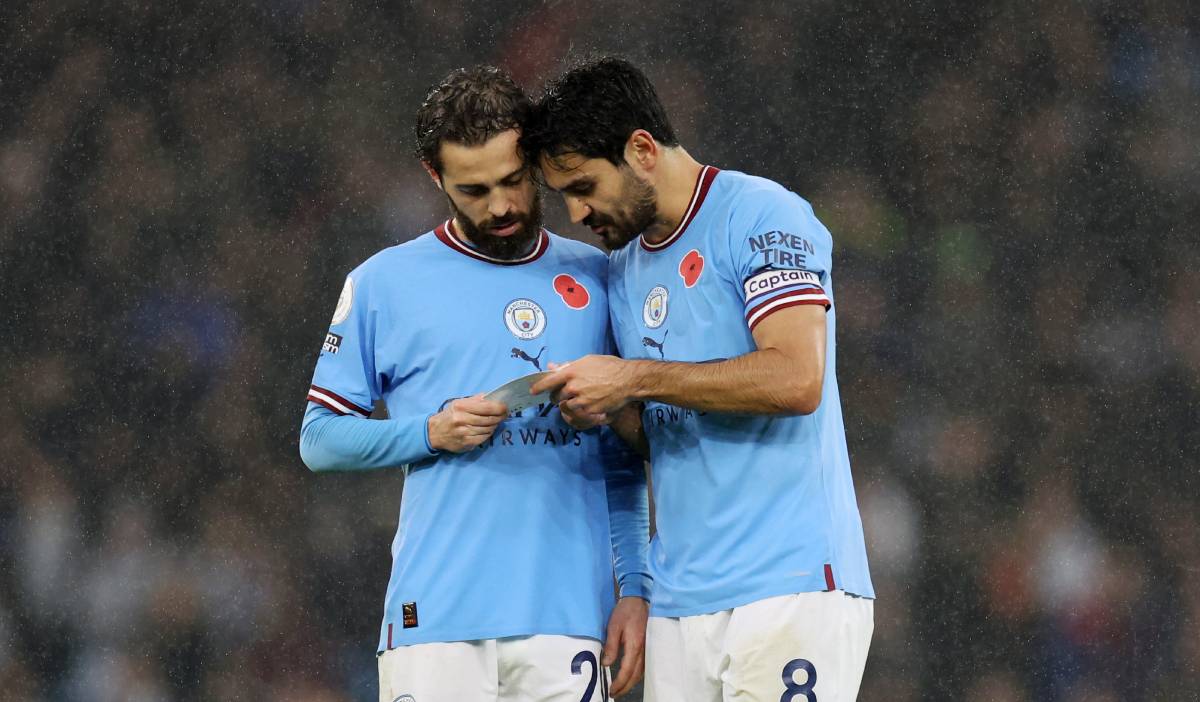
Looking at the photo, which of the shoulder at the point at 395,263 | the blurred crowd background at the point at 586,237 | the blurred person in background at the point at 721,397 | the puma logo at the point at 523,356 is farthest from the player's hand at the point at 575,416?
the blurred crowd background at the point at 586,237

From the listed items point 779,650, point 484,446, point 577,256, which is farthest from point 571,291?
point 779,650

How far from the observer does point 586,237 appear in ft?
13.0

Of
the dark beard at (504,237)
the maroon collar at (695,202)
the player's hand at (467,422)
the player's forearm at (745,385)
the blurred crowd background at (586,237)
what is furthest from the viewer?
the blurred crowd background at (586,237)

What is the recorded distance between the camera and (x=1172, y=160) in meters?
3.76

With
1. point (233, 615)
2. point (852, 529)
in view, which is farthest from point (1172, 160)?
point (233, 615)

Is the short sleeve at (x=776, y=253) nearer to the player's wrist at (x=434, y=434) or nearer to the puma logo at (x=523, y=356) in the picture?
the puma logo at (x=523, y=356)

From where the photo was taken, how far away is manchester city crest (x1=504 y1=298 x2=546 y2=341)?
190 centimetres

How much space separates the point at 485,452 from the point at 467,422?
0.13 m

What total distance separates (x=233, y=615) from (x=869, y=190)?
2334 mm

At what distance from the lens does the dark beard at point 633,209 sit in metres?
1.85

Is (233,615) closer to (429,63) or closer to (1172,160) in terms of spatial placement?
(429,63)

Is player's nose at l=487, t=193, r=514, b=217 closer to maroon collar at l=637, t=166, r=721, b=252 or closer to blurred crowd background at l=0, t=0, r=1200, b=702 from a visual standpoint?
maroon collar at l=637, t=166, r=721, b=252

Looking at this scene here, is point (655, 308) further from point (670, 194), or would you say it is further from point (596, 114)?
point (596, 114)

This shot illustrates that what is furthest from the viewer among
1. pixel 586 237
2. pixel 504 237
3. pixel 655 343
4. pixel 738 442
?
pixel 586 237
